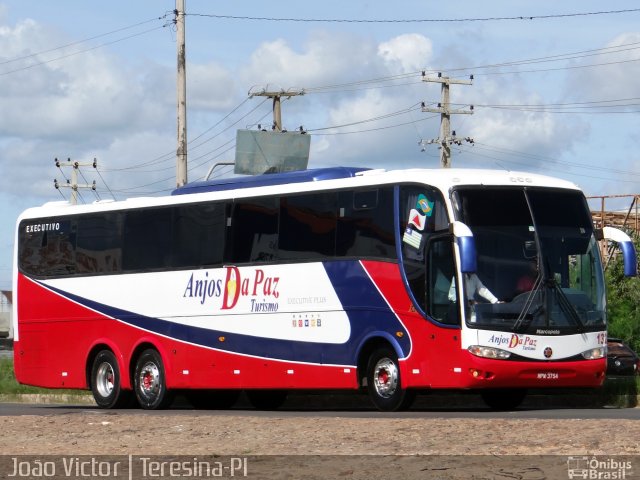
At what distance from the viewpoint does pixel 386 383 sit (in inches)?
811

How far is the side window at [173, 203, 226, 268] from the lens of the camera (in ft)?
77.6

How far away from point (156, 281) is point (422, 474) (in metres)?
13.9

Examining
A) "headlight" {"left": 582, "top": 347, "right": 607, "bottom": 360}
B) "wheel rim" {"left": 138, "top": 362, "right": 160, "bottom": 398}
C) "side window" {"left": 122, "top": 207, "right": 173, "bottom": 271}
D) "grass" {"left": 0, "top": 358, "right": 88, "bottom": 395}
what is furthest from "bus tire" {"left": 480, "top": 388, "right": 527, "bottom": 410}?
"grass" {"left": 0, "top": 358, "right": 88, "bottom": 395}

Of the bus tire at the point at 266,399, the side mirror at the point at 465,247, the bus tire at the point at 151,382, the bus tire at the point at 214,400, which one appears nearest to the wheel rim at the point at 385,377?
the side mirror at the point at 465,247

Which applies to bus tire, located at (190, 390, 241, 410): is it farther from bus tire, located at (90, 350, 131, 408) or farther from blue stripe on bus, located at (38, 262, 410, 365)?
blue stripe on bus, located at (38, 262, 410, 365)

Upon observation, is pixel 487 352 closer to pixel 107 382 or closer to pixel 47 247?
pixel 107 382

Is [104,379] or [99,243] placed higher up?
[99,243]

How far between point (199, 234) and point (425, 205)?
5.21 m

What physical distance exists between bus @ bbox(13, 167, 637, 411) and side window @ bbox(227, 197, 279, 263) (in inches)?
1.1

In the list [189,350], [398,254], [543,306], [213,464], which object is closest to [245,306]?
[189,350]

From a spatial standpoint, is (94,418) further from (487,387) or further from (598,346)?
(598,346)

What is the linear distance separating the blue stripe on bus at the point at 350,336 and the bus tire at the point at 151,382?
117 cm

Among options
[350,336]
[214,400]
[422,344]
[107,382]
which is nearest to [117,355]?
[107,382]

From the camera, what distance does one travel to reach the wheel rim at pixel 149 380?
24.8 m
